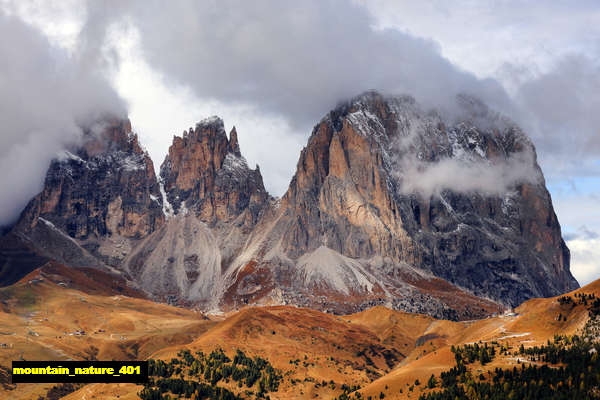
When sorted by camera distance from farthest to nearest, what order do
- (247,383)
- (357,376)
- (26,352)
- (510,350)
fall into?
(26,352) → (357,376) → (247,383) → (510,350)

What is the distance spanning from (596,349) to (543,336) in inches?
789

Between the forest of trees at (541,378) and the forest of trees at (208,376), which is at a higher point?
the forest of trees at (208,376)

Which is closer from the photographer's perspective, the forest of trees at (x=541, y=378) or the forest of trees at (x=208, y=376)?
the forest of trees at (x=541, y=378)

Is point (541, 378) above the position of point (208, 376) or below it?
below

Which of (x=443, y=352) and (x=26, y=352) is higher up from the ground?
(x=26, y=352)

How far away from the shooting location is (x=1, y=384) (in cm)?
15812

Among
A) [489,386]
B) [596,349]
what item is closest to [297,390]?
[489,386]

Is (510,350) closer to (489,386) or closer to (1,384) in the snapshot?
(489,386)

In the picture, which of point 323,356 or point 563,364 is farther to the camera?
point 323,356

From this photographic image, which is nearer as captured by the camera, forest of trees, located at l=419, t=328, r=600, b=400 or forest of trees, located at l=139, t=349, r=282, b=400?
forest of trees, located at l=419, t=328, r=600, b=400

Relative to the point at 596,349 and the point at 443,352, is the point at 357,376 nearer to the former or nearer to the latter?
the point at 443,352

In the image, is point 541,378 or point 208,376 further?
point 208,376

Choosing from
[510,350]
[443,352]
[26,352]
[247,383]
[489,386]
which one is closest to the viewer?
[489,386]

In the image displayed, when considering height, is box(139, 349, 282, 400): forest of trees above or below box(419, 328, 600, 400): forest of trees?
above
